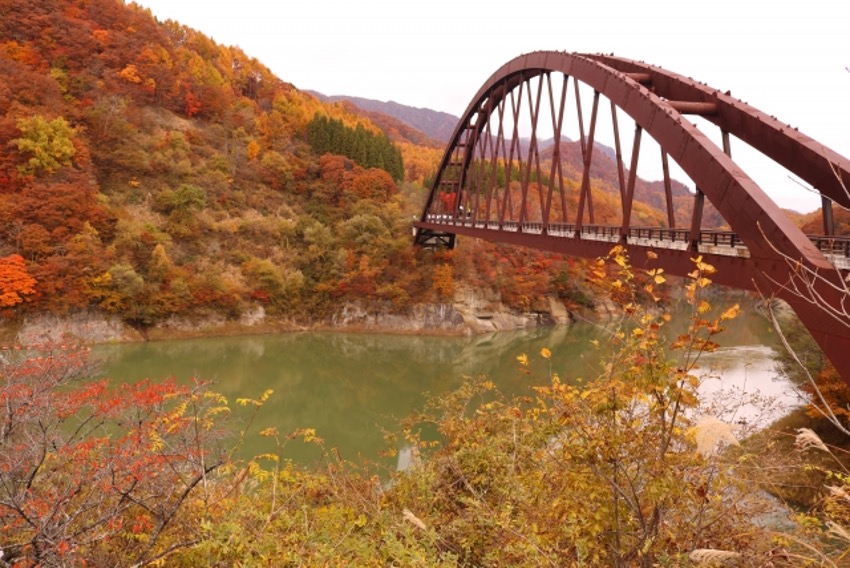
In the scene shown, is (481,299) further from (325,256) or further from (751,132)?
(751,132)

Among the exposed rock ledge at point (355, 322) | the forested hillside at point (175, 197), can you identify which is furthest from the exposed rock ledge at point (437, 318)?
the forested hillside at point (175, 197)

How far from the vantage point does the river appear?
17.8 m

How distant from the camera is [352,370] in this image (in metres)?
25.6

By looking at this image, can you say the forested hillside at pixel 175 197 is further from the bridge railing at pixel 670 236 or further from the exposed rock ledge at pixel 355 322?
the bridge railing at pixel 670 236

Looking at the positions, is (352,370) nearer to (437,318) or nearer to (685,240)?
(437,318)

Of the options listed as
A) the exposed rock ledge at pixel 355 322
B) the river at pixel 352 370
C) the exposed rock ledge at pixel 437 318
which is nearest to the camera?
the river at pixel 352 370

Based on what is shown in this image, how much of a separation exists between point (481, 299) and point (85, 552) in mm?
33793

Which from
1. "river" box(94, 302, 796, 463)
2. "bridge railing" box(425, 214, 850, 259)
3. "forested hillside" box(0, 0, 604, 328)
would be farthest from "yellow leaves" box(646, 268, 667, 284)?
"forested hillside" box(0, 0, 604, 328)

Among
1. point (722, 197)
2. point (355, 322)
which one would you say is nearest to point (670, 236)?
point (722, 197)

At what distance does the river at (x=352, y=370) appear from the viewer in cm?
1783

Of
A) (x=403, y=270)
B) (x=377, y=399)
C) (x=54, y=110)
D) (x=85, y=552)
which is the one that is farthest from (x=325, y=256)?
(x=85, y=552)

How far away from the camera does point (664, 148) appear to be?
10.2 meters

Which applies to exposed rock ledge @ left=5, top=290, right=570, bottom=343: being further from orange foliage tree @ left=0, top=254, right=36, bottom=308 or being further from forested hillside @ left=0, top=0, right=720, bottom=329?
orange foliage tree @ left=0, top=254, right=36, bottom=308

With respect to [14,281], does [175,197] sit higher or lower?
higher
